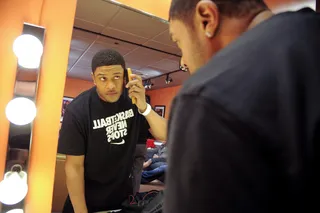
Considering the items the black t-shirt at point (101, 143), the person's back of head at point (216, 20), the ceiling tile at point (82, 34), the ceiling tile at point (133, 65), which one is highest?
the ceiling tile at point (82, 34)

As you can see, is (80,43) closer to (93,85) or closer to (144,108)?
(93,85)

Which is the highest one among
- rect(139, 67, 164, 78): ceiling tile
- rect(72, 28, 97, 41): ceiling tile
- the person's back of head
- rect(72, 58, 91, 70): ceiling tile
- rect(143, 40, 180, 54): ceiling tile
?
rect(143, 40, 180, 54): ceiling tile

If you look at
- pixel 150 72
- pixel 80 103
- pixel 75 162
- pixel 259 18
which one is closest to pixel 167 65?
pixel 150 72

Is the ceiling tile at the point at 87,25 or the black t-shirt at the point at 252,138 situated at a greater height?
the ceiling tile at the point at 87,25

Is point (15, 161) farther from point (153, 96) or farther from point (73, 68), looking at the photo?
point (153, 96)

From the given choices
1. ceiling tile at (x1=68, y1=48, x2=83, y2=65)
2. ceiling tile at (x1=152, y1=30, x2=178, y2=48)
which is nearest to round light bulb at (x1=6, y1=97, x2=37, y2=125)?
ceiling tile at (x1=68, y1=48, x2=83, y2=65)

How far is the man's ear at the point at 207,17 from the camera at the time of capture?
0.29 metres

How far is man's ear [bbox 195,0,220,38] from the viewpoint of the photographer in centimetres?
29

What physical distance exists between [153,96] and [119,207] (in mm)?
514

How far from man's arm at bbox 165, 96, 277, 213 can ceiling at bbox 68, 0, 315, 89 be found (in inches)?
26.6

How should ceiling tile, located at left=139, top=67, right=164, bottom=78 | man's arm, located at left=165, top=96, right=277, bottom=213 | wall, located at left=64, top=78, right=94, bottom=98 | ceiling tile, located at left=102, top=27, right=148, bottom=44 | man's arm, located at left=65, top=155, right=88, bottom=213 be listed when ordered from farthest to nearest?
ceiling tile, located at left=139, top=67, right=164, bottom=78 < ceiling tile, located at left=102, top=27, right=148, bottom=44 < wall, located at left=64, top=78, right=94, bottom=98 < man's arm, located at left=65, top=155, right=88, bottom=213 < man's arm, located at left=165, top=96, right=277, bottom=213

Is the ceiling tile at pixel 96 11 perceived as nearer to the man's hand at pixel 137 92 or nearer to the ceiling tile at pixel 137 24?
the ceiling tile at pixel 137 24

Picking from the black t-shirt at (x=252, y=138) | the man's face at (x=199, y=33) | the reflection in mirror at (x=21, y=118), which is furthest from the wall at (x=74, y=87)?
the black t-shirt at (x=252, y=138)

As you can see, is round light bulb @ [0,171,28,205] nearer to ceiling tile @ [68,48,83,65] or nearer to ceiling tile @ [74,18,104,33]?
ceiling tile @ [68,48,83,65]
